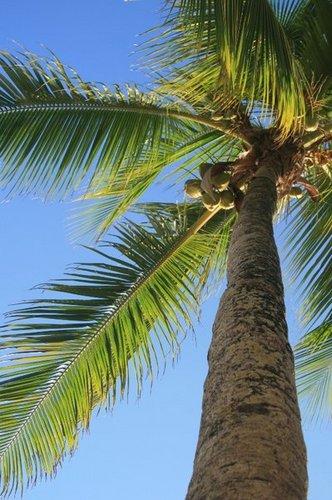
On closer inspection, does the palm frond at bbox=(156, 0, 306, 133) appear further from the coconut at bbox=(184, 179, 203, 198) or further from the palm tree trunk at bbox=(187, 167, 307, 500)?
the palm tree trunk at bbox=(187, 167, 307, 500)

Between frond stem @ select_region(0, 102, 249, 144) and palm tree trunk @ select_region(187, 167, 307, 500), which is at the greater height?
frond stem @ select_region(0, 102, 249, 144)

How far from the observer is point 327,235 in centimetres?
609

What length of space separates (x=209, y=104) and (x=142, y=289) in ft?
5.15

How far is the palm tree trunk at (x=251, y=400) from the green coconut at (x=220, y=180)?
128cm

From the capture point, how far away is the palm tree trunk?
2215mm

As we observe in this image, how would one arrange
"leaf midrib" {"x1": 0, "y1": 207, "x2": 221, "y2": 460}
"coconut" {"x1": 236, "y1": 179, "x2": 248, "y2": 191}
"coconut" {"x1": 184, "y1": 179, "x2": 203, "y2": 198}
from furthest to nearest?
"coconut" {"x1": 184, "y1": 179, "x2": 203, "y2": 198} < "coconut" {"x1": 236, "y1": 179, "x2": 248, "y2": 191} < "leaf midrib" {"x1": 0, "y1": 207, "x2": 221, "y2": 460}

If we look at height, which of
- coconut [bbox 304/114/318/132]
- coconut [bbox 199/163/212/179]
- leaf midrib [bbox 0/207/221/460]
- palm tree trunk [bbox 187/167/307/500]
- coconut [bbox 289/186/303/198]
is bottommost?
palm tree trunk [bbox 187/167/307/500]

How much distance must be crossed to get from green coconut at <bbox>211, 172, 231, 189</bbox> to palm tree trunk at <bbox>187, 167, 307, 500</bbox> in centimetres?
128

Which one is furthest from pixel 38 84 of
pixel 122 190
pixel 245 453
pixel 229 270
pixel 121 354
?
pixel 245 453

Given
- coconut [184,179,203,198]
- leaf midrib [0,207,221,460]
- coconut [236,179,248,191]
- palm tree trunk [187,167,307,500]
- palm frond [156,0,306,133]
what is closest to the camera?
palm tree trunk [187,167,307,500]

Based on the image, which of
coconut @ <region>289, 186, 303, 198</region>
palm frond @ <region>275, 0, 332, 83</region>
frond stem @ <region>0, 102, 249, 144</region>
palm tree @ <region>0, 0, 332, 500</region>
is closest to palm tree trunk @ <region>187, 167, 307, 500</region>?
palm tree @ <region>0, 0, 332, 500</region>

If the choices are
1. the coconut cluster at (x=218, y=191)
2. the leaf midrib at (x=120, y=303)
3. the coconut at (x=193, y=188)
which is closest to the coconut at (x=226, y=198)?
the coconut cluster at (x=218, y=191)

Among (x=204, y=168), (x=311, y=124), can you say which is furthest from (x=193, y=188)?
(x=311, y=124)

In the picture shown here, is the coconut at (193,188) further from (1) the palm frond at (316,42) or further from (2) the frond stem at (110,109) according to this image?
A: (1) the palm frond at (316,42)
